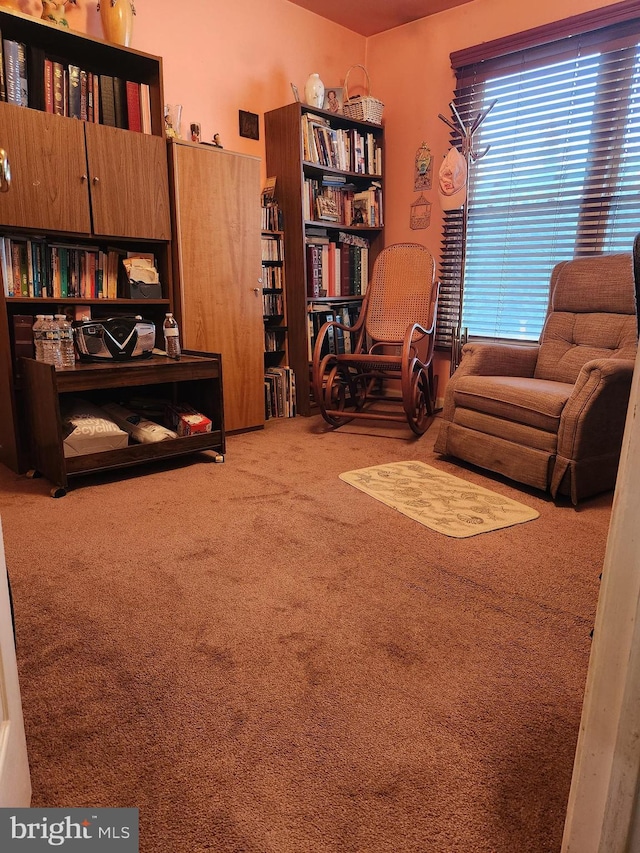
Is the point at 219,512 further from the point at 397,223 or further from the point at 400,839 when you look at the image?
the point at 397,223

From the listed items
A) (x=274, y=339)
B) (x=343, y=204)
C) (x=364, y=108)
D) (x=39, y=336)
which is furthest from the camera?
(x=343, y=204)

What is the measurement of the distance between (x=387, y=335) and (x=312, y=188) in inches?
41.9

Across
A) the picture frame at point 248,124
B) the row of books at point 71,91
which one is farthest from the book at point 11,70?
the picture frame at point 248,124

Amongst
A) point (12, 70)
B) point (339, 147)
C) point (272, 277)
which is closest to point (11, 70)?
point (12, 70)

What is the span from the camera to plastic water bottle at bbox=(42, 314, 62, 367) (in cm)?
237

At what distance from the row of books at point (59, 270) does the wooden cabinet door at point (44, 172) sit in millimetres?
149

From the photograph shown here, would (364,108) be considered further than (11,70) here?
Yes

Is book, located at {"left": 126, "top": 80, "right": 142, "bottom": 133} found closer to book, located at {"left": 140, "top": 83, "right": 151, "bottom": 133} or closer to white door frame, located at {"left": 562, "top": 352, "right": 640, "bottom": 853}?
book, located at {"left": 140, "top": 83, "right": 151, "bottom": 133}

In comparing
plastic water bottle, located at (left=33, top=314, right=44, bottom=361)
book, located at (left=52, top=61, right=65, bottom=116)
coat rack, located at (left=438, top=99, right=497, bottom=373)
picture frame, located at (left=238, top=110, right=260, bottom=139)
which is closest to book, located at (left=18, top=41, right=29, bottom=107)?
book, located at (left=52, top=61, right=65, bottom=116)

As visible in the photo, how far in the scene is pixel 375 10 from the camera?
146 inches

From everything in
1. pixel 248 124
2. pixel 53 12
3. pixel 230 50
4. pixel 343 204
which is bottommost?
pixel 343 204

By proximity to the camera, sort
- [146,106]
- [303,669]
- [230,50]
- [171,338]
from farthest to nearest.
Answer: [230,50] < [146,106] < [171,338] < [303,669]

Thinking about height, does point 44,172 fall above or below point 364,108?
below

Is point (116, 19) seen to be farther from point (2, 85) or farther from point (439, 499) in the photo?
point (439, 499)
